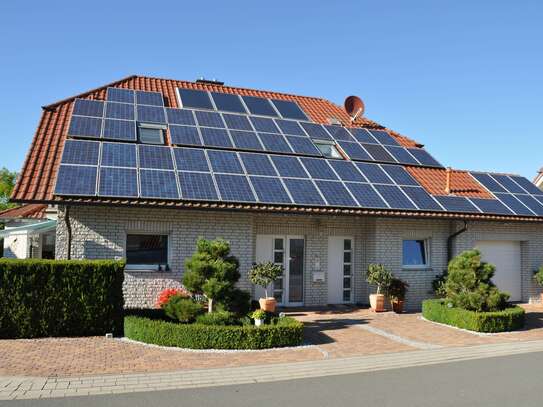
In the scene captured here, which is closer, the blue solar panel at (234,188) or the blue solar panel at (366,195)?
the blue solar panel at (234,188)

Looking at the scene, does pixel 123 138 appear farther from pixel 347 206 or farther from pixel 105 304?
pixel 347 206

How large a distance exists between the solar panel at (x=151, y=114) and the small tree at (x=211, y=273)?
308 inches

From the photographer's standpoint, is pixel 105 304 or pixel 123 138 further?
pixel 123 138

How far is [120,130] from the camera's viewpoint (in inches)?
638

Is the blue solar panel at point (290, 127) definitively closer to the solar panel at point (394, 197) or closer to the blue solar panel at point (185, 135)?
the blue solar panel at point (185, 135)

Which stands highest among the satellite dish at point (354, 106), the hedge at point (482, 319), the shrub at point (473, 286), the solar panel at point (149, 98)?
the satellite dish at point (354, 106)

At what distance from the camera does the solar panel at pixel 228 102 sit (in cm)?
2002

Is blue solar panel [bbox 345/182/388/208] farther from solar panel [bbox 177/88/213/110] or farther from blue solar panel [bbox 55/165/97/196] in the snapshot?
blue solar panel [bbox 55/165/97/196]

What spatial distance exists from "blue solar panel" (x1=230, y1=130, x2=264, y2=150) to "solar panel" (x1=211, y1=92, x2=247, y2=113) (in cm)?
230

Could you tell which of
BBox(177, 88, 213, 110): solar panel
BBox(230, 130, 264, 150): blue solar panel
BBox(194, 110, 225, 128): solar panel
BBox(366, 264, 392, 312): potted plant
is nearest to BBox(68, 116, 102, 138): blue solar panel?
BBox(194, 110, 225, 128): solar panel

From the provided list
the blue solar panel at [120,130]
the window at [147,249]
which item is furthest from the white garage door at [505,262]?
the blue solar panel at [120,130]

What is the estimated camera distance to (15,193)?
12.7m

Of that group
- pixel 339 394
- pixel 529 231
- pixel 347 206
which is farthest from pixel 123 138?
pixel 529 231

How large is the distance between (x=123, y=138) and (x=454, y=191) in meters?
12.3
